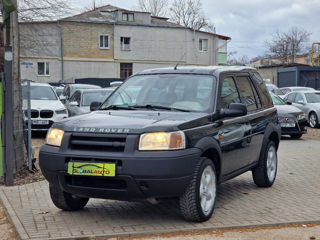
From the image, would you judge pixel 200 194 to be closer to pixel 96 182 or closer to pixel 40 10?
pixel 96 182

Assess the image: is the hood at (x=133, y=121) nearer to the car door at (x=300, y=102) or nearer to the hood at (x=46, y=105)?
the hood at (x=46, y=105)

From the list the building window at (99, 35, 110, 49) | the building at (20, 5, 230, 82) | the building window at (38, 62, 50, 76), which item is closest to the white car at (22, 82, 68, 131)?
the building at (20, 5, 230, 82)

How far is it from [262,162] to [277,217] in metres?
1.77

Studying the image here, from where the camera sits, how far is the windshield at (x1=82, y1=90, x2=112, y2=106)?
16078 mm

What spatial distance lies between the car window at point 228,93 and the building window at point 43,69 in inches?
1802

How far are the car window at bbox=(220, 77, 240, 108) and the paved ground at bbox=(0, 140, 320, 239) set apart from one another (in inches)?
52.9

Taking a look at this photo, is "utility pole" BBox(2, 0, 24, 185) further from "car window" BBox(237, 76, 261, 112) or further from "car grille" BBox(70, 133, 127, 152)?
"car window" BBox(237, 76, 261, 112)

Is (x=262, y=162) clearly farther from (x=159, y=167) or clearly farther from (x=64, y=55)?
(x=64, y=55)

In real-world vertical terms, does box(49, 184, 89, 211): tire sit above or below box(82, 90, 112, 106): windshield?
below

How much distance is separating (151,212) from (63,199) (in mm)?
1080

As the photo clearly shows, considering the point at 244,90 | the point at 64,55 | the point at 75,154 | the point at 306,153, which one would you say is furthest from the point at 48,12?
the point at 64,55

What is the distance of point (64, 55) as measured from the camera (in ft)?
170

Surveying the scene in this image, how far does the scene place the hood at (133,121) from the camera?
543 centimetres

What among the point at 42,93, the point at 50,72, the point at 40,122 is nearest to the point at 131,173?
the point at 40,122
